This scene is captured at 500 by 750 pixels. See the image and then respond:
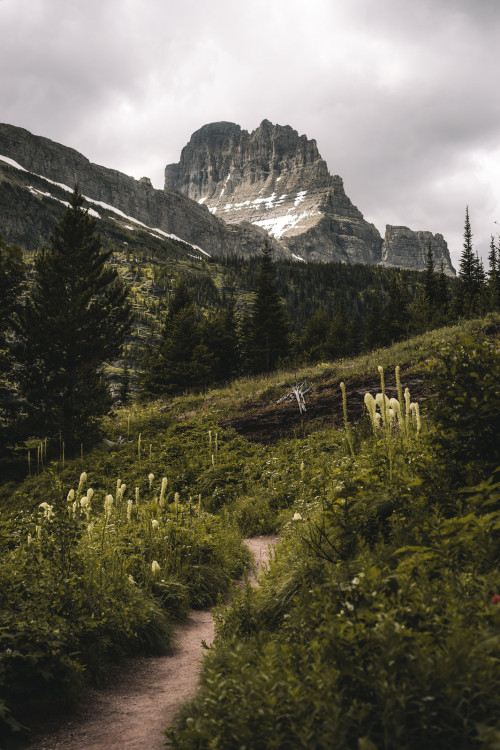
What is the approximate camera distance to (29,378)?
15031mm

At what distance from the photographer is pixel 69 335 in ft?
50.7

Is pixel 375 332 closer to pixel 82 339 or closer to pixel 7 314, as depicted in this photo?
pixel 82 339

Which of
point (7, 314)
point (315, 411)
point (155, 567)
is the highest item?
point (7, 314)

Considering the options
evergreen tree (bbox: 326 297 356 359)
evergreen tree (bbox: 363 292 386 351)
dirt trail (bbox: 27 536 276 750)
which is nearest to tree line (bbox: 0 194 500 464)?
dirt trail (bbox: 27 536 276 750)

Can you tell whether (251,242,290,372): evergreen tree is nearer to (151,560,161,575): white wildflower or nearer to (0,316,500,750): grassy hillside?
(0,316,500,750): grassy hillside

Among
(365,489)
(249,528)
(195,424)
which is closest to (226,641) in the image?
(365,489)

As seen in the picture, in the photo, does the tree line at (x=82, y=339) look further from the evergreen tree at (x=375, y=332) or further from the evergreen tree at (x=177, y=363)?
the evergreen tree at (x=375, y=332)

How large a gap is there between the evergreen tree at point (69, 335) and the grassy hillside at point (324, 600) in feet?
28.4

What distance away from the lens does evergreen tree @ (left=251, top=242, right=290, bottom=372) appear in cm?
3381

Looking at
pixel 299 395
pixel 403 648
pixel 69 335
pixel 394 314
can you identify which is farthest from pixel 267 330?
pixel 403 648

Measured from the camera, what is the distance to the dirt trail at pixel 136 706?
291 centimetres

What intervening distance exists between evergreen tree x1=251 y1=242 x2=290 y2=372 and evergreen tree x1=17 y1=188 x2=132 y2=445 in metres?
17.4

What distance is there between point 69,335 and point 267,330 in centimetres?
2006

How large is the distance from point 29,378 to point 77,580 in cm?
1254
